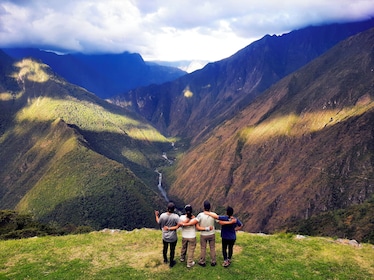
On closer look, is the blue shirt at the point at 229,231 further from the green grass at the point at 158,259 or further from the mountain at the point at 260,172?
the mountain at the point at 260,172

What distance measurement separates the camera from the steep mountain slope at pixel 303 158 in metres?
129

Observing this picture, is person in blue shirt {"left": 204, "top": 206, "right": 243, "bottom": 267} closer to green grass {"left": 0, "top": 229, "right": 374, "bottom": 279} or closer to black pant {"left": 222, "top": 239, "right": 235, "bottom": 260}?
black pant {"left": 222, "top": 239, "right": 235, "bottom": 260}

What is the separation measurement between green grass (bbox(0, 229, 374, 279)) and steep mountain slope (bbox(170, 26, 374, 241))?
326 feet

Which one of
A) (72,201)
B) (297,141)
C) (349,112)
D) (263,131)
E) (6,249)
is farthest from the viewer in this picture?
(263,131)

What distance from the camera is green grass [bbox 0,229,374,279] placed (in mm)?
22375

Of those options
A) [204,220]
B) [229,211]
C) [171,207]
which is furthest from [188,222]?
[229,211]

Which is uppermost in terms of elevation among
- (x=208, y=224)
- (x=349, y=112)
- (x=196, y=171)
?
(x=349, y=112)

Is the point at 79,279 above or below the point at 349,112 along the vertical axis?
below

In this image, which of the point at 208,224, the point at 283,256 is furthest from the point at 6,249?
the point at 283,256

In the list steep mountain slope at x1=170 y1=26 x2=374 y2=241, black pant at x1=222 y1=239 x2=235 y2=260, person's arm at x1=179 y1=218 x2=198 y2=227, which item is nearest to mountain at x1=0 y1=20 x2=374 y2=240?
steep mountain slope at x1=170 y1=26 x2=374 y2=241

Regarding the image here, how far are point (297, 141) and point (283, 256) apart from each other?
476 feet

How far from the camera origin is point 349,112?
152m

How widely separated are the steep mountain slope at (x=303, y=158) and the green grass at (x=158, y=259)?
99.3m

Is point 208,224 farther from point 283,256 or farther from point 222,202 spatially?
point 222,202
